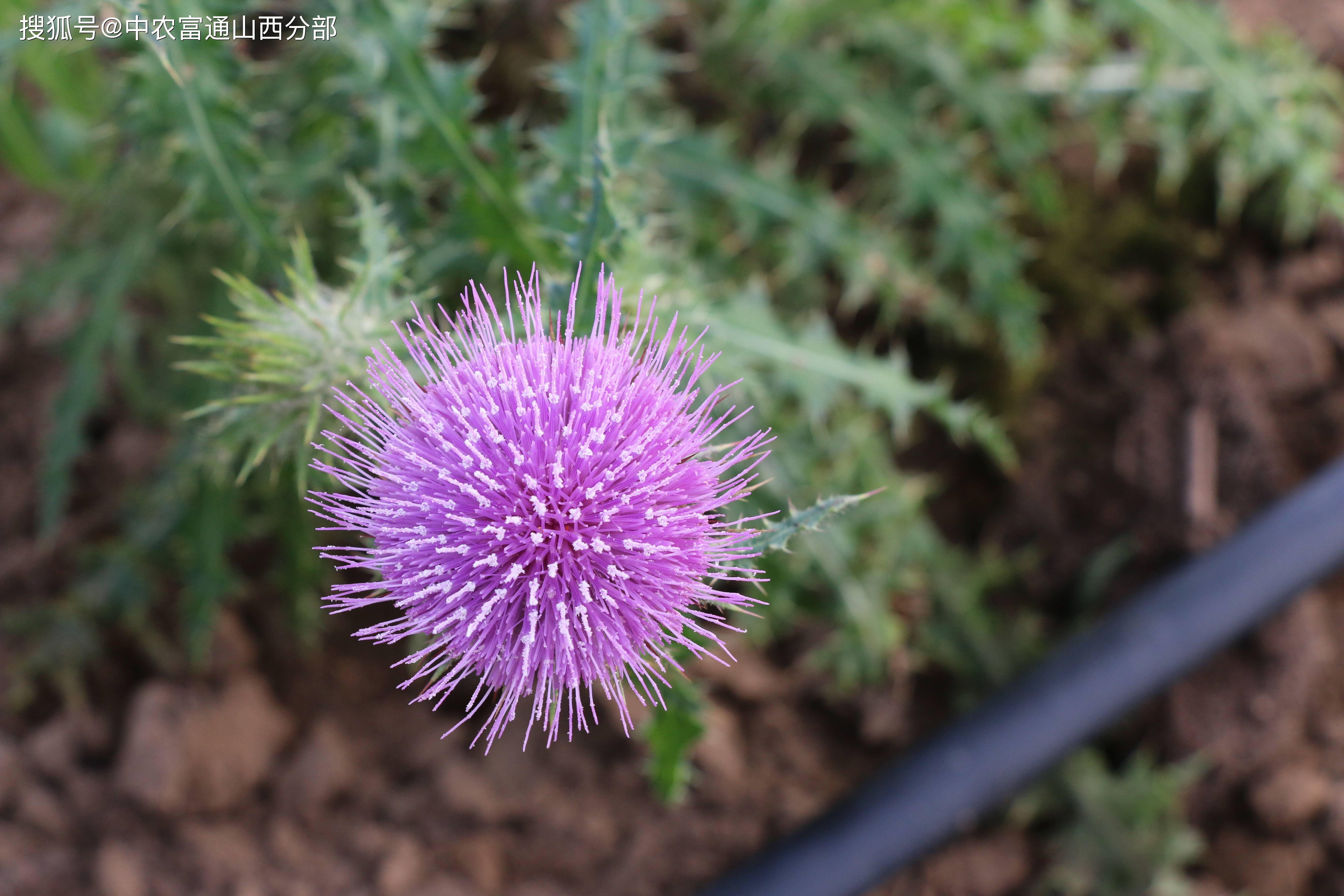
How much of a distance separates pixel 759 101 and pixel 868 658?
88.0 inches

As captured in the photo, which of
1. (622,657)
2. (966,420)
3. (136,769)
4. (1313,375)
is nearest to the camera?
(622,657)

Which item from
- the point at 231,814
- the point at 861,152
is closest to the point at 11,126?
the point at 231,814

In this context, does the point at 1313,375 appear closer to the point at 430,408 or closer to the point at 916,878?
the point at 916,878

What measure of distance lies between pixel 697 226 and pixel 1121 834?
2543 mm

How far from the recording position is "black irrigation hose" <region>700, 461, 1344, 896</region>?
3.10 meters

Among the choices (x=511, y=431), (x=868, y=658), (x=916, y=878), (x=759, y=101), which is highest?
(x=759, y=101)

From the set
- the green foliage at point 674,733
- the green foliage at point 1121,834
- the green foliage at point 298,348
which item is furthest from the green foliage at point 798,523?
the green foliage at point 1121,834

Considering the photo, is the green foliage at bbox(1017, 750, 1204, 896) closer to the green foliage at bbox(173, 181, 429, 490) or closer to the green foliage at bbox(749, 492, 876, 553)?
the green foliage at bbox(749, 492, 876, 553)

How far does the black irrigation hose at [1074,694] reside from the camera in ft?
10.2

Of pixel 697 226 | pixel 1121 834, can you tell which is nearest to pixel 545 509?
pixel 697 226

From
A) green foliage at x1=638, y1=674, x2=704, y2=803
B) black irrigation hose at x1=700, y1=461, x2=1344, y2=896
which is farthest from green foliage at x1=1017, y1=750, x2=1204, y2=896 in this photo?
green foliage at x1=638, y1=674, x2=704, y2=803

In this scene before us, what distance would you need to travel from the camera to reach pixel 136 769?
3.19 meters

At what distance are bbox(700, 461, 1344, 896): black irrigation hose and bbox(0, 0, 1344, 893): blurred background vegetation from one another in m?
0.30

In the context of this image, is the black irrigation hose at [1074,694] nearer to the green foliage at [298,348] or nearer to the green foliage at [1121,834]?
the green foliage at [1121,834]
